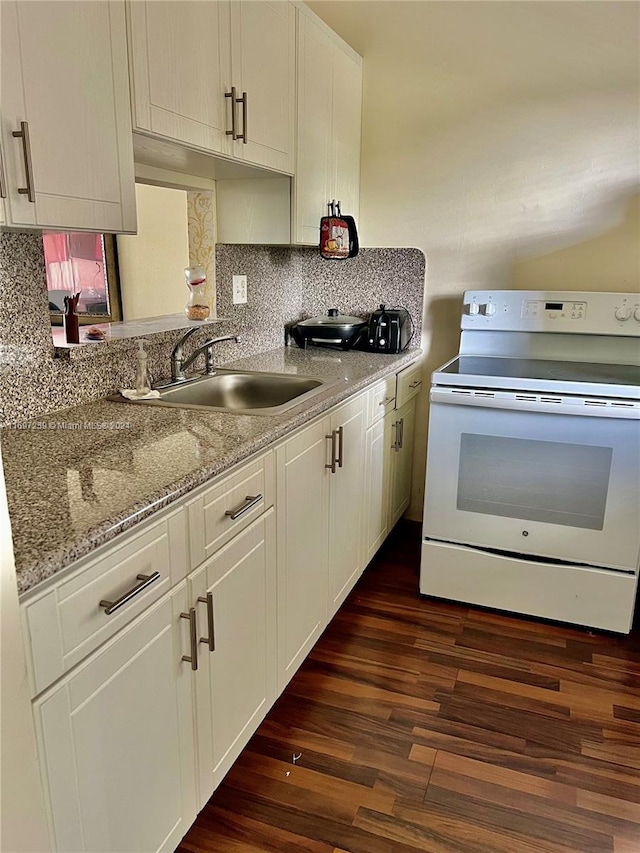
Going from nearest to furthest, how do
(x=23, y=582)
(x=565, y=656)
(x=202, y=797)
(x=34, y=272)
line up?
(x=23, y=582) < (x=202, y=797) < (x=34, y=272) < (x=565, y=656)

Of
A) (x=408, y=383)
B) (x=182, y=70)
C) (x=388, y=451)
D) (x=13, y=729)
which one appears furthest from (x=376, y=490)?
(x=13, y=729)

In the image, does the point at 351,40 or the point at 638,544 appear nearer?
the point at 638,544

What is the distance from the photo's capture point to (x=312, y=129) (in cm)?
247

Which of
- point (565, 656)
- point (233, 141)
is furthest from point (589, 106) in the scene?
point (565, 656)

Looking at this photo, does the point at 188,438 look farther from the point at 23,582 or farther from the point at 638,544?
the point at 638,544

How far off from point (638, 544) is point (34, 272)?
2102 millimetres

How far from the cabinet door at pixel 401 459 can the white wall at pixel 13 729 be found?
2.18 m

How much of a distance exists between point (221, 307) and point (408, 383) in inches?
35.9

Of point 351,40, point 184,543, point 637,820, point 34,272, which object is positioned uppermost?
point 351,40

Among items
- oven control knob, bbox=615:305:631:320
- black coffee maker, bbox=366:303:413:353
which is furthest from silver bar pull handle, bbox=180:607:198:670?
oven control knob, bbox=615:305:631:320

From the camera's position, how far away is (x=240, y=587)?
1544mm

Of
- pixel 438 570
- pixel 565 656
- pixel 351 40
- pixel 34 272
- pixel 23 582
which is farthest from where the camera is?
pixel 351 40

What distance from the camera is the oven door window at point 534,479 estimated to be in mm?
2336

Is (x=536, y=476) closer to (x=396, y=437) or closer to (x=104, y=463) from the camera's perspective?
(x=396, y=437)
